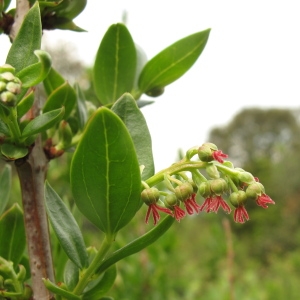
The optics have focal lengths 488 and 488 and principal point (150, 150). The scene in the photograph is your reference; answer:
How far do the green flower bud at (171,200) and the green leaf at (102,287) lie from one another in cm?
22

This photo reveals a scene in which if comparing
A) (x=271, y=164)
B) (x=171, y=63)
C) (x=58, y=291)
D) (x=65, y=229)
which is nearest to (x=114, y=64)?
(x=171, y=63)

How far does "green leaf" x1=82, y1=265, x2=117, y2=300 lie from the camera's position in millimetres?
832

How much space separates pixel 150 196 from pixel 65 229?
18 centimetres

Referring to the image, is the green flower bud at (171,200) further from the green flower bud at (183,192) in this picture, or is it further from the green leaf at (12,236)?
the green leaf at (12,236)

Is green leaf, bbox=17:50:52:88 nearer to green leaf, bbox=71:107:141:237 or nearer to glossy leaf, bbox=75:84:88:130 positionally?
green leaf, bbox=71:107:141:237

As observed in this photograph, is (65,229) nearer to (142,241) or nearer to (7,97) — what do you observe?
(142,241)

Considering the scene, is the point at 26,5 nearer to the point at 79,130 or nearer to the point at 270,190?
the point at 79,130

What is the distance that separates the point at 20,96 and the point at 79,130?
10.0 inches

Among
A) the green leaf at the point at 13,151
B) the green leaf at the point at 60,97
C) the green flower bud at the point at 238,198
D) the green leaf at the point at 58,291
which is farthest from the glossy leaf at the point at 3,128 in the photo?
the green flower bud at the point at 238,198

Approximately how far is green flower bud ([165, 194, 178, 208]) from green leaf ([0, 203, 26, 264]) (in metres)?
0.34

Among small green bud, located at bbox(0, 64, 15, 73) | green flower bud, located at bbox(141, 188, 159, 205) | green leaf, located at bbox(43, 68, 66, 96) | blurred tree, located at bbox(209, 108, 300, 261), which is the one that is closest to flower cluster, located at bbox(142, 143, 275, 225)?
green flower bud, located at bbox(141, 188, 159, 205)

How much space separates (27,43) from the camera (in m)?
0.75

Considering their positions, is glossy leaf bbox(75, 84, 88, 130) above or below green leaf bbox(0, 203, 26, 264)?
above

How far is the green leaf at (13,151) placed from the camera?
29.7 inches
